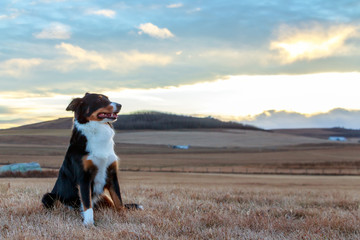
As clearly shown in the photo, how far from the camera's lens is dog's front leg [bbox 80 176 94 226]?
5445mm

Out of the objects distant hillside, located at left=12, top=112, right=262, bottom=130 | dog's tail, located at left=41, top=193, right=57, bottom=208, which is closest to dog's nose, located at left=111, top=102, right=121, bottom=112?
dog's tail, located at left=41, top=193, right=57, bottom=208

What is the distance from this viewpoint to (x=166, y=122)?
109125mm

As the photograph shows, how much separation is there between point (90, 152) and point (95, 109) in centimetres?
58

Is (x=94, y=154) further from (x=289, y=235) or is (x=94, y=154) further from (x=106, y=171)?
(x=289, y=235)

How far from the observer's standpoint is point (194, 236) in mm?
4633

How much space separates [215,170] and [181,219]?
1482 inches

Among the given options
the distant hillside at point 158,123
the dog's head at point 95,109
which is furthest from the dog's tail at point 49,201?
the distant hillside at point 158,123

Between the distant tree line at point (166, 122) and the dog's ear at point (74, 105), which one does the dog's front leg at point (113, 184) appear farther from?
the distant tree line at point (166, 122)

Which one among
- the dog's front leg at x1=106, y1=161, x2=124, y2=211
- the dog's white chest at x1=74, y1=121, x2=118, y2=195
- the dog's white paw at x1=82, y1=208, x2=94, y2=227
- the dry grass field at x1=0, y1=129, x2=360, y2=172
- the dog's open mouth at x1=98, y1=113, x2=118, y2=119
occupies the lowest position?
the dry grass field at x1=0, y1=129, x2=360, y2=172

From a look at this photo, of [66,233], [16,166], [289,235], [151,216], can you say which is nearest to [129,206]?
[151,216]

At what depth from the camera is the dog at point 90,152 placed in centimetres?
534

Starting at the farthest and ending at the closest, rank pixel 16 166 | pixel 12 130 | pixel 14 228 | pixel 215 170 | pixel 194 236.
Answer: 1. pixel 12 130
2. pixel 215 170
3. pixel 16 166
4. pixel 14 228
5. pixel 194 236

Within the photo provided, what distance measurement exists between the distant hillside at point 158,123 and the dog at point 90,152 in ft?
306

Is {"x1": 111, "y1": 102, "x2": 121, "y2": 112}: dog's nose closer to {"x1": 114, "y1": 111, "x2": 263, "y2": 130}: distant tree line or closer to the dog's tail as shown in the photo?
the dog's tail
